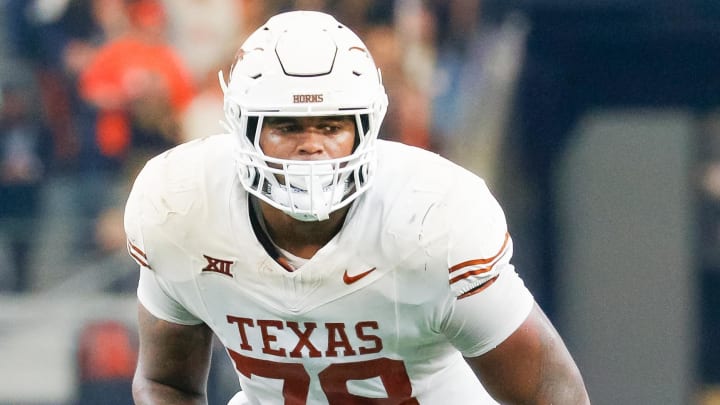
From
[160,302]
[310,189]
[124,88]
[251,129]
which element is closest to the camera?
[310,189]

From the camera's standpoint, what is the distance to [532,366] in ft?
7.22

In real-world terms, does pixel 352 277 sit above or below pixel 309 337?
above

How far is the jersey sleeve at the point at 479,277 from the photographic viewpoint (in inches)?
82.1

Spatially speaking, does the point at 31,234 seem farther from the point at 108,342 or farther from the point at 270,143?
the point at 270,143

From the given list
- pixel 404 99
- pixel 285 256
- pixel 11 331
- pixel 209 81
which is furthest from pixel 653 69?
pixel 285 256

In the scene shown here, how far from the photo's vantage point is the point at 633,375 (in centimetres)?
486

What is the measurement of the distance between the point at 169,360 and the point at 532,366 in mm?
640

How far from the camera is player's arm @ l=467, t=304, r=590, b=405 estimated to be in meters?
2.19

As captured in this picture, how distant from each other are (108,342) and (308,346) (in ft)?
8.82

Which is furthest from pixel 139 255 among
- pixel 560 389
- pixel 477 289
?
pixel 560 389

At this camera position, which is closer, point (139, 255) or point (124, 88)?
point (139, 255)

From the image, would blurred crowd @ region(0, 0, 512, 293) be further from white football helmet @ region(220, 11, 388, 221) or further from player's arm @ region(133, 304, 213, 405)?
white football helmet @ region(220, 11, 388, 221)

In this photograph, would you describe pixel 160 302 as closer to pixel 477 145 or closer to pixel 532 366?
pixel 532 366

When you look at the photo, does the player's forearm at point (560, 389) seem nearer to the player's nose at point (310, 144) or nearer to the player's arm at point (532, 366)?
the player's arm at point (532, 366)
